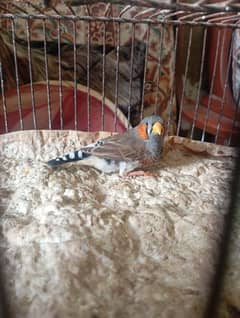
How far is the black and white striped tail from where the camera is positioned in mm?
841

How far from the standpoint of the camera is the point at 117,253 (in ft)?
1.99

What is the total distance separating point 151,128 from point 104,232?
13.1 inches

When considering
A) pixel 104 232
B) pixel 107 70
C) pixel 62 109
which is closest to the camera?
pixel 104 232

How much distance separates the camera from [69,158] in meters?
0.85

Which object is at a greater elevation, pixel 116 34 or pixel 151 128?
pixel 116 34

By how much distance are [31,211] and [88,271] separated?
7.7 inches

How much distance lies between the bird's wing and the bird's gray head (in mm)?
18

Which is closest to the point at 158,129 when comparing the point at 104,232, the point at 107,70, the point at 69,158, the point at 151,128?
the point at 151,128

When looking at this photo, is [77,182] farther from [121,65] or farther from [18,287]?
[121,65]

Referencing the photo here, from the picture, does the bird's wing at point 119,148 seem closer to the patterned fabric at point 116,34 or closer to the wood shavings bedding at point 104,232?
the wood shavings bedding at point 104,232

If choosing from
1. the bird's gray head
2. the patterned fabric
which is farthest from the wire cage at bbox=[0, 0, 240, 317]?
the bird's gray head

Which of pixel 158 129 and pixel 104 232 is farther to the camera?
pixel 158 129

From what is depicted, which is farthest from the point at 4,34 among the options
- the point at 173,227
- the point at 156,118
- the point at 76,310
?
the point at 76,310

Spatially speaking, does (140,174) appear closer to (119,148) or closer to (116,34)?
(119,148)
